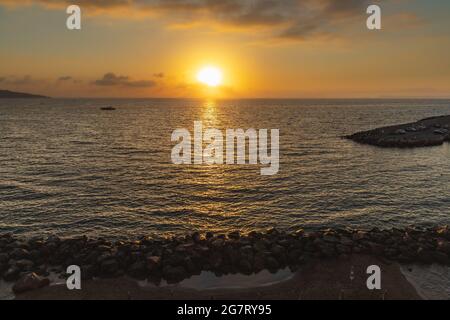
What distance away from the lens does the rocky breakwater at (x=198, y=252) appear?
22203 millimetres

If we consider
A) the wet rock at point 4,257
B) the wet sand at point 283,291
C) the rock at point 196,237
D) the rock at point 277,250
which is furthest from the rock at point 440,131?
the wet rock at point 4,257

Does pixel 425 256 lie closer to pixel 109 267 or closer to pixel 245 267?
pixel 245 267

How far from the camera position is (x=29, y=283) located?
20.5m

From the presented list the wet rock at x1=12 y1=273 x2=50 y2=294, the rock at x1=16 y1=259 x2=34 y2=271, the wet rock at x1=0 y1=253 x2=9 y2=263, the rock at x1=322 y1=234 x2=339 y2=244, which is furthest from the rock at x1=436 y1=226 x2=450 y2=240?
the wet rock at x1=0 y1=253 x2=9 y2=263

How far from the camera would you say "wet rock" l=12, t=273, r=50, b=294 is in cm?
2020

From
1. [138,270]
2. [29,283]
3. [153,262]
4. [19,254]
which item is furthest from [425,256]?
[19,254]

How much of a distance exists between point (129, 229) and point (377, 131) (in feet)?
241

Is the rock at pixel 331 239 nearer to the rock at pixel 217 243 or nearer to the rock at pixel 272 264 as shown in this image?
the rock at pixel 272 264

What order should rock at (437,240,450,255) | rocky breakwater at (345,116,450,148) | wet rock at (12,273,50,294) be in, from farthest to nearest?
rocky breakwater at (345,116,450,148) < rock at (437,240,450,255) < wet rock at (12,273,50,294)

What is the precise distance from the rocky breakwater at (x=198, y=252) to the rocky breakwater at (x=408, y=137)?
48.0 m

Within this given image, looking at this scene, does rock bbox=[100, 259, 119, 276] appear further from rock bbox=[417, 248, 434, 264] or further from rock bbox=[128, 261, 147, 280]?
rock bbox=[417, 248, 434, 264]

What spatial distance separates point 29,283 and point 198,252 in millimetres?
10079

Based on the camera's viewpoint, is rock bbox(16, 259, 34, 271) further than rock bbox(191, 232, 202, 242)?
No
